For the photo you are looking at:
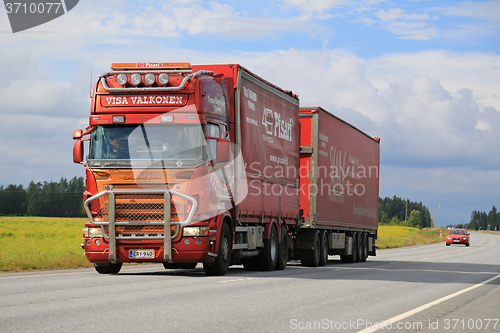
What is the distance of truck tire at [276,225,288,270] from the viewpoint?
19297 mm

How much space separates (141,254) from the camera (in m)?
14.5

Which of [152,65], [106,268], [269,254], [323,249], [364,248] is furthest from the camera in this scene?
[364,248]

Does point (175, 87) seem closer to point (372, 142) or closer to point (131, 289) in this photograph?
point (131, 289)

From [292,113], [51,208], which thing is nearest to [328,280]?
[292,113]

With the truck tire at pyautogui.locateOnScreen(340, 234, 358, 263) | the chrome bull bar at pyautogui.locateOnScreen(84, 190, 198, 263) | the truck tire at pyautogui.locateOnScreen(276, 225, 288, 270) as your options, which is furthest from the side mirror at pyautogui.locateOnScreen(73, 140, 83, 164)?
the truck tire at pyautogui.locateOnScreen(340, 234, 358, 263)

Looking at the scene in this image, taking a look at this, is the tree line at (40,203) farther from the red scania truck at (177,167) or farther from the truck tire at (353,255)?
the red scania truck at (177,167)

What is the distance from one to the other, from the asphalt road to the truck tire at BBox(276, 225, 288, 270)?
164 inches

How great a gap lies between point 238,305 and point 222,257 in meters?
5.85

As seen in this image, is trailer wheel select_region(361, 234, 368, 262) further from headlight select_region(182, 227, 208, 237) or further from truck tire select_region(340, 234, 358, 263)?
headlight select_region(182, 227, 208, 237)

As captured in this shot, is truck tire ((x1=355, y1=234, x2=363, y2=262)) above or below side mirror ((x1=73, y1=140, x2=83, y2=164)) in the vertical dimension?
below

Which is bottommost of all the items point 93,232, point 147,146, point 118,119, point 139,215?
point 93,232

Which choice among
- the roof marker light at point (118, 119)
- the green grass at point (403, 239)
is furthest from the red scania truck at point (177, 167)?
the green grass at point (403, 239)

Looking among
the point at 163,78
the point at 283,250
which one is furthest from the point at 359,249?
the point at 163,78

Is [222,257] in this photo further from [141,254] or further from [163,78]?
[163,78]
